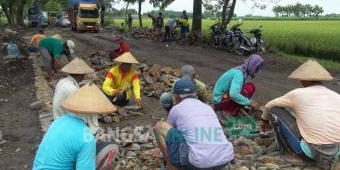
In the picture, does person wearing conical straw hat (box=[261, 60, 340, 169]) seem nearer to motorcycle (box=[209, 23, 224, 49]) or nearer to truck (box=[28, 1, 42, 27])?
motorcycle (box=[209, 23, 224, 49])

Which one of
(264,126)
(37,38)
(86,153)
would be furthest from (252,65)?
(37,38)

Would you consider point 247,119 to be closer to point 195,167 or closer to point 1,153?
point 195,167

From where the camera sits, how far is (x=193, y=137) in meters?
4.38

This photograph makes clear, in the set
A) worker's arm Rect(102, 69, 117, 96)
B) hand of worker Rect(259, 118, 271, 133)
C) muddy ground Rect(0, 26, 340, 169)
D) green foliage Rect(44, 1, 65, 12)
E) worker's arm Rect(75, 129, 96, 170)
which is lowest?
muddy ground Rect(0, 26, 340, 169)

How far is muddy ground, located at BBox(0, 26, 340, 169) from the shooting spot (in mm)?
6816

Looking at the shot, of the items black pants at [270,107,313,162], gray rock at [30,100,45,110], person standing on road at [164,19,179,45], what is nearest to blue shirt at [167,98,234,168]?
black pants at [270,107,313,162]

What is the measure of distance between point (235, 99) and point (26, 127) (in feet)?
10.9

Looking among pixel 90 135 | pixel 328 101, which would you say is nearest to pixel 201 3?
pixel 328 101

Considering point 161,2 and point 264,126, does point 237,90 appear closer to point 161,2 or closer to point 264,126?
point 264,126

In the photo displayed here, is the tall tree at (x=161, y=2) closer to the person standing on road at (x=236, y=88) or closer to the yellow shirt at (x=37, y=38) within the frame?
the yellow shirt at (x=37, y=38)

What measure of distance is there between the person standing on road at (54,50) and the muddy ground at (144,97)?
0.71 meters

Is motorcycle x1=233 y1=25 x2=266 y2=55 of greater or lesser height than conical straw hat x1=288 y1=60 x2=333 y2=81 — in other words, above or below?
below

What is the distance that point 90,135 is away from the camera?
3.69 metres

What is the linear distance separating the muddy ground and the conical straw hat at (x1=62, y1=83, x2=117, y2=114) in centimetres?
242
